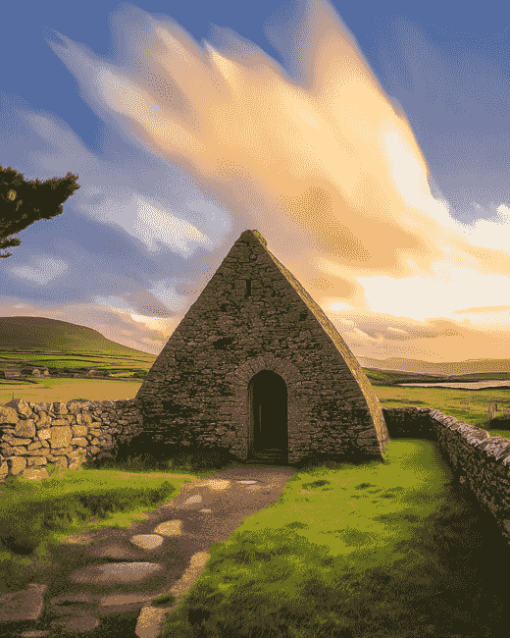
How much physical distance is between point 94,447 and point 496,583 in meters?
9.11

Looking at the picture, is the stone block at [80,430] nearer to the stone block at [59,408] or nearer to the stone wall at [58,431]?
the stone wall at [58,431]

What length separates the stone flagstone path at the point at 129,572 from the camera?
370 cm

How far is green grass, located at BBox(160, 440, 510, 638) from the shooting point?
3.56 metres

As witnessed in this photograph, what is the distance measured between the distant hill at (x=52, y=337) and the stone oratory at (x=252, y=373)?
81.5 m

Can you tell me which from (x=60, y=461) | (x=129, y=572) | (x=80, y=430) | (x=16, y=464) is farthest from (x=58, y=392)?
(x=129, y=572)

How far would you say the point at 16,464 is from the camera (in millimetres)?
8250

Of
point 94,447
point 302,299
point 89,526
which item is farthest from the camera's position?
point 302,299

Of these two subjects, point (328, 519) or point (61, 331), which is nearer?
point (328, 519)

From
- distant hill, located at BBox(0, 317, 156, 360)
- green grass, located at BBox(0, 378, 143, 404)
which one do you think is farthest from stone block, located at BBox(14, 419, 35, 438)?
distant hill, located at BBox(0, 317, 156, 360)

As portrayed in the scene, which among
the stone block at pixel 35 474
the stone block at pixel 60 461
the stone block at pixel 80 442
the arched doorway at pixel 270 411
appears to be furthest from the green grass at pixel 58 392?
the arched doorway at pixel 270 411

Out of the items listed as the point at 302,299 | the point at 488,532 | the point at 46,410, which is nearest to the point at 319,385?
the point at 302,299

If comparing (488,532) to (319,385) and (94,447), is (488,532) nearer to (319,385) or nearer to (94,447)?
(319,385)

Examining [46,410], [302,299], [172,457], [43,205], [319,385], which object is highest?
[43,205]

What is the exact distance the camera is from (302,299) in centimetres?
1054
